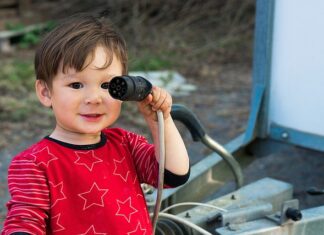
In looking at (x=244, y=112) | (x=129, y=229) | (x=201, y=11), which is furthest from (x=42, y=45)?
(x=201, y=11)

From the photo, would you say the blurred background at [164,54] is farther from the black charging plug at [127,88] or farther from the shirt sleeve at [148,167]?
the black charging plug at [127,88]

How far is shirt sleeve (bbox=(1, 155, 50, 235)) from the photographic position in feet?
4.92

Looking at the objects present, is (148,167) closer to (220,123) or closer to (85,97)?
(85,97)

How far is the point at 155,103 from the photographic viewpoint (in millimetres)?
1577

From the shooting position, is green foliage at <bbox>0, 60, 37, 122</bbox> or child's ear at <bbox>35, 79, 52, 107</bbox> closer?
child's ear at <bbox>35, 79, 52, 107</bbox>

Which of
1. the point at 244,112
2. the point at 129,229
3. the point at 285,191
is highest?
the point at 129,229

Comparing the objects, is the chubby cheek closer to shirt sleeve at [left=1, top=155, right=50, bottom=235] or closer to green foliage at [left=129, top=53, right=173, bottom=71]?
shirt sleeve at [left=1, top=155, right=50, bottom=235]

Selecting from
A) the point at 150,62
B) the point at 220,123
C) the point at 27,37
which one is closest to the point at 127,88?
the point at 220,123

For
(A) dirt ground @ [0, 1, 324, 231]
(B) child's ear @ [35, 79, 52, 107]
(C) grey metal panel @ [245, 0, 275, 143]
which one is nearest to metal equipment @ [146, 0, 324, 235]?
(C) grey metal panel @ [245, 0, 275, 143]

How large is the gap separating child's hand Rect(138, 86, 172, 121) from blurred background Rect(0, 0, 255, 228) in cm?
242

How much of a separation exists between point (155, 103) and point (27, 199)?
0.41 m

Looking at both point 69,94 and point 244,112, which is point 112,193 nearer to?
point 69,94

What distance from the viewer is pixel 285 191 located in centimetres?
243

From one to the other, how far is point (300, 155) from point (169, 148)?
2.51 m
